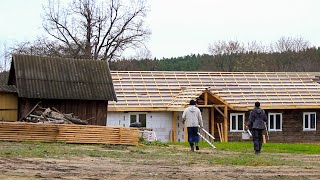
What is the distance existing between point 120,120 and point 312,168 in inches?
900

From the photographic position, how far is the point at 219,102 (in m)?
39.3

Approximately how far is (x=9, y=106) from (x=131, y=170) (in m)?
17.5

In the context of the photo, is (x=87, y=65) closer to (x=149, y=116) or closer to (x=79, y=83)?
(x=79, y=83)

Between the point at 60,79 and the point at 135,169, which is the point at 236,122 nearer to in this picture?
the point at 60,79

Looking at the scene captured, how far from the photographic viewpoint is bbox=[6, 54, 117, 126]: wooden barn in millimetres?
30688

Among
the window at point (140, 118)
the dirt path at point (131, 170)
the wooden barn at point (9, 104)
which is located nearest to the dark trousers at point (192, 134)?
the dirt path at point (131, 170)

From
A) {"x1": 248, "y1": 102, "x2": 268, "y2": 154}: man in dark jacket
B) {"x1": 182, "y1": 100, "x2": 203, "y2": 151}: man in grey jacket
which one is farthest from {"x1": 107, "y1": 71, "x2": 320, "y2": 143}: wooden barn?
{"x1": 248, "y1": 102, "x2": 268, "y2": 154}: man in dark jacket

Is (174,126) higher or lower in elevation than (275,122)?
lower

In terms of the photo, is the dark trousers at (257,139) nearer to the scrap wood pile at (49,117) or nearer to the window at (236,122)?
the scrap wood pile at (49,117)

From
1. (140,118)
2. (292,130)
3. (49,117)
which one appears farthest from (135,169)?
(292,130)

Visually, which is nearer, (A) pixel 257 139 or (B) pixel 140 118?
(A) pixel 257 139

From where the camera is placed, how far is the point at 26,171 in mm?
13617

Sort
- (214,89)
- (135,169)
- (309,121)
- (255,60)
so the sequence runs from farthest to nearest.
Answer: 1. (255,60)
2. (309,121)
3. (214,89)
4. (135,169)

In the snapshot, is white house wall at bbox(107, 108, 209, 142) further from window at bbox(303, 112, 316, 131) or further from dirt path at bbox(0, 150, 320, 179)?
dirt path at bbox(0, 150, 320, 179)
